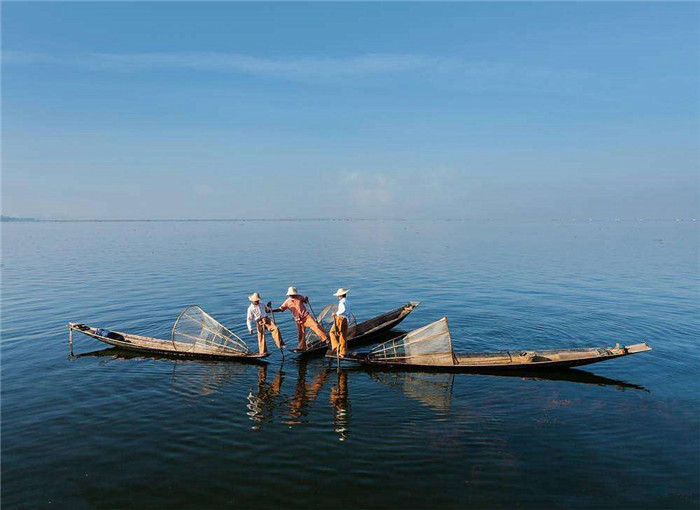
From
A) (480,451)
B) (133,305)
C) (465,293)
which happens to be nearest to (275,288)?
(133,305)

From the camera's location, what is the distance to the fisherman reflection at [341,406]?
A: 44.3ft

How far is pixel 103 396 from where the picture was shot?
15961 mm

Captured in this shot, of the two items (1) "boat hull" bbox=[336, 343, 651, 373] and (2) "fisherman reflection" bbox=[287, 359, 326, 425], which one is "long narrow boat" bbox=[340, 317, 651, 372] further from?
(2) "fisherman reflection" bbox=[287, 359, 326, 425]

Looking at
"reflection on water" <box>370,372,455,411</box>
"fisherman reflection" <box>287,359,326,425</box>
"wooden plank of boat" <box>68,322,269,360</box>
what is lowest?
"fisherman reflection" <box>287,359,326,425</box>

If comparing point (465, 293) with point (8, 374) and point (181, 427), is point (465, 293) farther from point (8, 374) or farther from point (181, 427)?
point (8, 374)

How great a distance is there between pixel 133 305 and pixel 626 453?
105ft

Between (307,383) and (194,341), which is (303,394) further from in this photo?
(194,341)

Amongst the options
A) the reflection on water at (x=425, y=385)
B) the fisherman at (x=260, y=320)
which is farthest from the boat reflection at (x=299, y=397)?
the reflection on water at (x=425, y=385)

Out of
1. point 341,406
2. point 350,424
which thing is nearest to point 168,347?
point 341,406

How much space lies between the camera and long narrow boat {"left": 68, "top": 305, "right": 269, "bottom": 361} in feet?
65.5

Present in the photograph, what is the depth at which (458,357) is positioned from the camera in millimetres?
18797

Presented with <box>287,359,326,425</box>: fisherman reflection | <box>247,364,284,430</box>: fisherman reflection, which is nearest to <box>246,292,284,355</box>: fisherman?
<box>247,364,284,430</box>: fisherman reflection

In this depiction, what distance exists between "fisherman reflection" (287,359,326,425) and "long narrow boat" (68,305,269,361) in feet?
9.20

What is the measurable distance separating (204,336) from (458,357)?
1248cm
